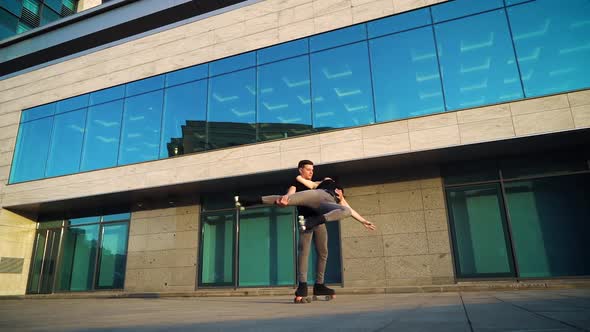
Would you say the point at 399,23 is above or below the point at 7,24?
below

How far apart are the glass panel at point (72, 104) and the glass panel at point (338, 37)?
10422mm

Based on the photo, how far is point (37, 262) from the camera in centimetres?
1678

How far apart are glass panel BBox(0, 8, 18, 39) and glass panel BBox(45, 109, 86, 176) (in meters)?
10.8

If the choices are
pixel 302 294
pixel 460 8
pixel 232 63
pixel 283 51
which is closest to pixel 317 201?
pixel 302 294

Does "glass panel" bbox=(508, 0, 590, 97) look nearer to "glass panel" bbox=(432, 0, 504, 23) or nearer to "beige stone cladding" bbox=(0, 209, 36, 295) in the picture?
"glass panel" bbox=(432, 0, 504, 23)

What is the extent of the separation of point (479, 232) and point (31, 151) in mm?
18309

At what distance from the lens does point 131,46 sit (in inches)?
621

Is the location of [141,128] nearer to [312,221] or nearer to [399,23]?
[399,23]

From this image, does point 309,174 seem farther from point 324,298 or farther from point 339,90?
point 339,90

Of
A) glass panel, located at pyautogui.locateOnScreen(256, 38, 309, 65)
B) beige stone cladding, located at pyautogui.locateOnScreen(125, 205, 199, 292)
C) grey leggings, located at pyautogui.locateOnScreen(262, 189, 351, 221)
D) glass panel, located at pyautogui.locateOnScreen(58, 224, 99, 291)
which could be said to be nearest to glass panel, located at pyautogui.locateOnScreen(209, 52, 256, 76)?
glass panel, located at pyautogui.locateOnScreen(256, 38, 309, 65)

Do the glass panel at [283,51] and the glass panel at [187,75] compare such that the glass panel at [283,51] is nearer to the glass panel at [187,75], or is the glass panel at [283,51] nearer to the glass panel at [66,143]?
the glass panel at [187,75]

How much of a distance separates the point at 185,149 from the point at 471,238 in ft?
32.0

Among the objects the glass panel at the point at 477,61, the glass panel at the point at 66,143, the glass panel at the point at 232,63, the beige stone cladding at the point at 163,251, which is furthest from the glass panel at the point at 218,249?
the glass panel at the point at 477,61

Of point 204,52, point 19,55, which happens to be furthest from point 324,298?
point 19,55
